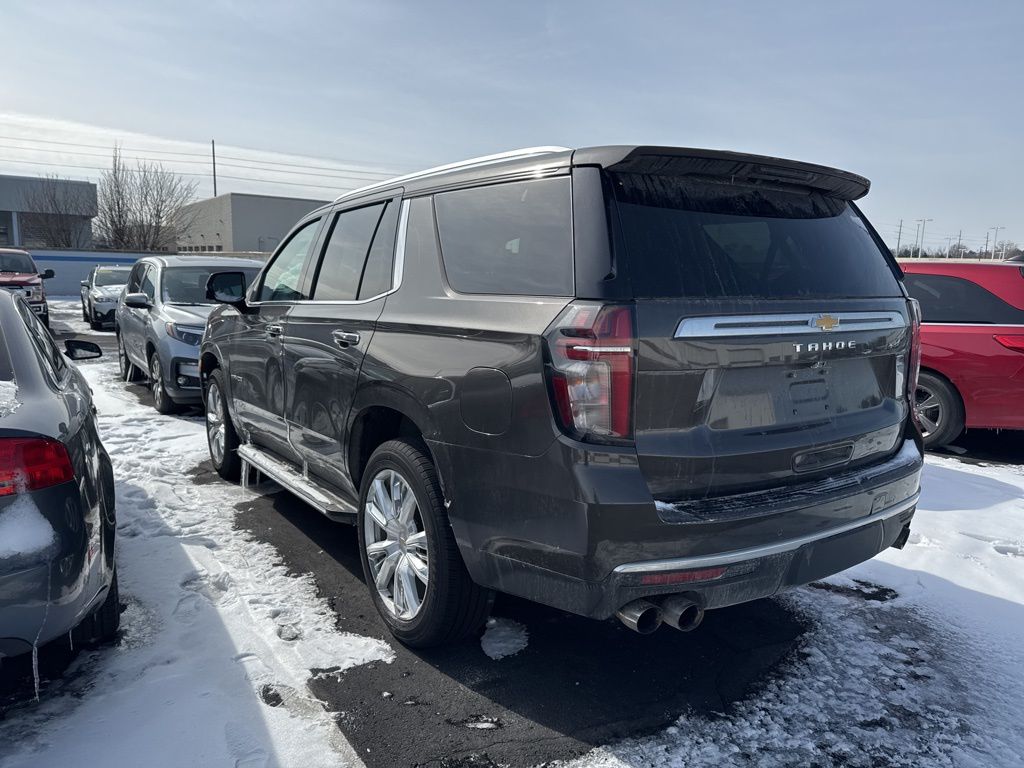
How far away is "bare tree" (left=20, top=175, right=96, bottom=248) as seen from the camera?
4341 centimetres

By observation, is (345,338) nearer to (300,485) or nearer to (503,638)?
(300,485)

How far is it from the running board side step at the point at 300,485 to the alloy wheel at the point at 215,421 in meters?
0.62

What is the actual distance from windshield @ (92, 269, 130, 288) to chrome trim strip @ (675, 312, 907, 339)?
20.9m

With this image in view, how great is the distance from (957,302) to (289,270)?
623 cm

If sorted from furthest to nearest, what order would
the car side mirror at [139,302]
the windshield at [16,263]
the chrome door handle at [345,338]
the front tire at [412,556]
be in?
the windshield at [16,263], the car side mirror at [139,302], the chrome door handle at [345,338], the front tire at [412,556]

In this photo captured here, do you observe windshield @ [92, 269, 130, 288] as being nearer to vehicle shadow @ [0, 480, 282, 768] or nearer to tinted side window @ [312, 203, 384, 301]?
tinted side window @ [312, 203, 384, 301]

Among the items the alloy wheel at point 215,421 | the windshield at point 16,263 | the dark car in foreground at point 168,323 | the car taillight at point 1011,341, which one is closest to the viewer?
the alloy wheel at point 215,421

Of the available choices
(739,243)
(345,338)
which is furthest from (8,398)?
(739,243)

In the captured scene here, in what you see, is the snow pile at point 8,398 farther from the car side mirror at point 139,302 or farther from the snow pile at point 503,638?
the car side mirror at point 139,302

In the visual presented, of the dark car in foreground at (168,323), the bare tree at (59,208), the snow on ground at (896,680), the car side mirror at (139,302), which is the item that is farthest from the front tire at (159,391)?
the bare tree at (59,208)

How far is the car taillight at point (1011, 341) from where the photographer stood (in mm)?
6742

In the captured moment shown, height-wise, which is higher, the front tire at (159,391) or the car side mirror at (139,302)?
the car side mirror at (139,302)

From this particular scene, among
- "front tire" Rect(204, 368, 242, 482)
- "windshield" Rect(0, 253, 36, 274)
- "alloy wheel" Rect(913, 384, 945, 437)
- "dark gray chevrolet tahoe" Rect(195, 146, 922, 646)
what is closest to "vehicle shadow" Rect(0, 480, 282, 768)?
"dark gray chevrolet tahoe" Rect(195, 146, 922, 646)

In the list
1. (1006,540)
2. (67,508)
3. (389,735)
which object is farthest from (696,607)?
(1006,540)
